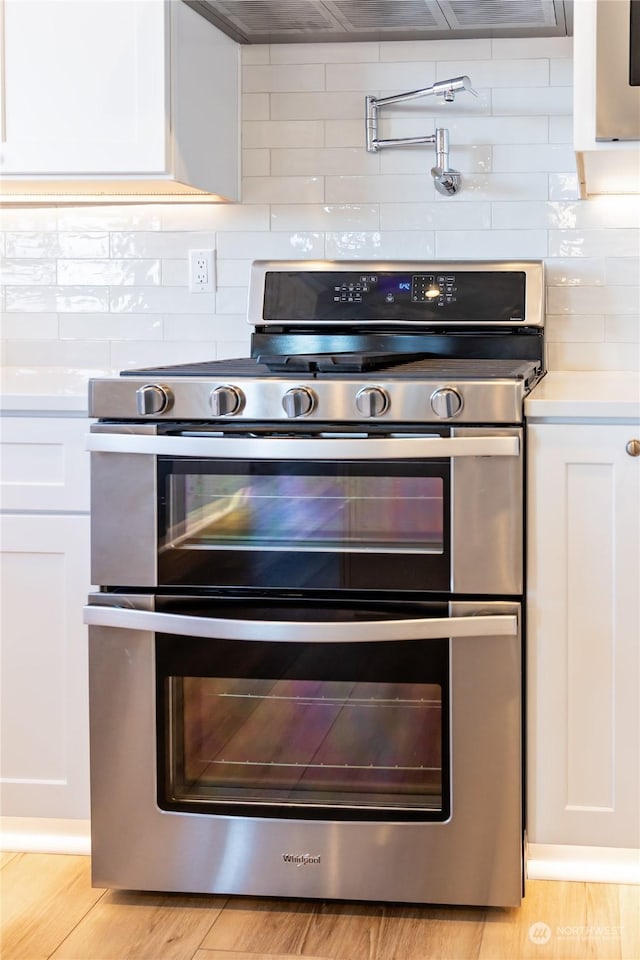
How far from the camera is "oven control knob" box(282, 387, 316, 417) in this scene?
74.4 inches

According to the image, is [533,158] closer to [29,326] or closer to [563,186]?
[563,186]

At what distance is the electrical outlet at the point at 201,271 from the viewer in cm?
Result: 282

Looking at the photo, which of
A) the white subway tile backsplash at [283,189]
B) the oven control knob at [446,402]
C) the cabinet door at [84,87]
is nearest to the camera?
the oven control knob at [446,402]

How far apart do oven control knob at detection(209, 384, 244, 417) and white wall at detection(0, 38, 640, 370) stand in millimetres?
936

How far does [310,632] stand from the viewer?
1919mm

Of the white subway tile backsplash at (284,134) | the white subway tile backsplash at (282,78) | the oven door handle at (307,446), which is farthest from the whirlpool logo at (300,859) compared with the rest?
the white subway tile backsplash at (282,78)

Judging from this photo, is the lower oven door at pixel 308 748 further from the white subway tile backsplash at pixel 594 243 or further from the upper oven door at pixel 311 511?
the white subway tile backsplash at pixel 594 243

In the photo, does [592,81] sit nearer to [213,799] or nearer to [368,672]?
[368,672]

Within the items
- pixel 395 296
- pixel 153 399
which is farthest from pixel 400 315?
pixel 153 399

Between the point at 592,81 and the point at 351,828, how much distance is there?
1.42 meters

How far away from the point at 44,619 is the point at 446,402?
2.88ft

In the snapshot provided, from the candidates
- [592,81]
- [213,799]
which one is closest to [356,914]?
[213,799]

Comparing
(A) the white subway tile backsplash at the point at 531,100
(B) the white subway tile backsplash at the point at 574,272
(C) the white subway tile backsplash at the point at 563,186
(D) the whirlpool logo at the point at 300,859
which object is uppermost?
(A) the white subway tile backsplash at the point at 531,100

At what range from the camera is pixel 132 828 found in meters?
2.02
